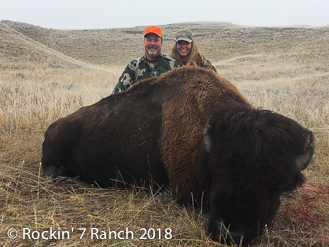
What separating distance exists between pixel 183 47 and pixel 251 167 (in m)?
3.90

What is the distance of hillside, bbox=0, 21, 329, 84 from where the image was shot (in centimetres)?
3122

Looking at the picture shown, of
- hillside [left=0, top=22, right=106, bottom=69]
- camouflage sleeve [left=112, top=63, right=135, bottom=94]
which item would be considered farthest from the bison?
hillside [left=0, top=22, right=106, bottom=69]

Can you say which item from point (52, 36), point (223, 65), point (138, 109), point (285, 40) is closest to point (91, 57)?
point (52, 36)

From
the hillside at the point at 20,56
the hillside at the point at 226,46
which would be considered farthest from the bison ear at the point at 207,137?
the hillside at the point at 226,46

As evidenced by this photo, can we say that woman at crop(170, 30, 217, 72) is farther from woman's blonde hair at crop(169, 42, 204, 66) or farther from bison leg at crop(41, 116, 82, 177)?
bison leg at crop(41, 116, 82, 177)

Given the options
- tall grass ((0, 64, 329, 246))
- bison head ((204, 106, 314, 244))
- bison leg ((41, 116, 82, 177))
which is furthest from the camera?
bison leg ((41, 116, 82, 177))

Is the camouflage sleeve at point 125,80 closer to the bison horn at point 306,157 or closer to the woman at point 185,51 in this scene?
the woman at point 185,51

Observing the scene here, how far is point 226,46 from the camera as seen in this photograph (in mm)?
48188

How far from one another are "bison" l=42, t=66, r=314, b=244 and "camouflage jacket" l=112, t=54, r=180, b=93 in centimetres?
147

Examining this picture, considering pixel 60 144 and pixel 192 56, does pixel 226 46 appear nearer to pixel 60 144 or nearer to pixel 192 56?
pixel 192 56

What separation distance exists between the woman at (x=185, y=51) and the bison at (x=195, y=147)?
2.08 m

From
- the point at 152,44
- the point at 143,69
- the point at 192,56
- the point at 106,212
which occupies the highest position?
the point at 152,44

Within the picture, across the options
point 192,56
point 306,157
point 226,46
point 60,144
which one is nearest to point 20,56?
point 192,56

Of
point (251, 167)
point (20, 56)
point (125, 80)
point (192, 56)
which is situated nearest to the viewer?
point (251, 167)
